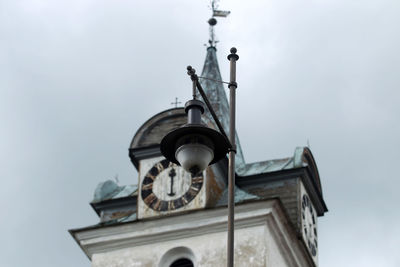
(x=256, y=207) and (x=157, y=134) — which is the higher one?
(x=157, y=134)

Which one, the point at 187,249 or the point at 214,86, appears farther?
the point at 214,86

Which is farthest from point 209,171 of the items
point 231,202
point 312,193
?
point 231,202

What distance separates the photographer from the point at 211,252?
30734 mm

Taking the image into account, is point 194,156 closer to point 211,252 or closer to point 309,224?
point 211,252

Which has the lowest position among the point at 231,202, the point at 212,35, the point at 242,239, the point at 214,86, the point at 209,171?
the point at 231,202

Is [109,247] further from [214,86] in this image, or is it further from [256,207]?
[214,86]

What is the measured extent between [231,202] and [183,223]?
16393 millimetres

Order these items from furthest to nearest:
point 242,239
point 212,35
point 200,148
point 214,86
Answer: point 212,35 → point 214,86 → point 242,239 → point 200,148

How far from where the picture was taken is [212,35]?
39.6m

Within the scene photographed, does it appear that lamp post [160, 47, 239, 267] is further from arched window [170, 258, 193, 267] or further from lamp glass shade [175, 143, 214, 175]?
arched window [170, 258, 193, 267]

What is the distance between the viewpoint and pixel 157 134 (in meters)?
33.5

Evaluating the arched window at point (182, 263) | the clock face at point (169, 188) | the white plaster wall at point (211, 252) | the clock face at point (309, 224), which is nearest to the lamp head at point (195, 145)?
the white plaster wall at point (211, 252)

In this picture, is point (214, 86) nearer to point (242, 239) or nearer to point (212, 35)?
point (212, 35)

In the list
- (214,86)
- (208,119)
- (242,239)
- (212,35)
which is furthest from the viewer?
(212,35)
